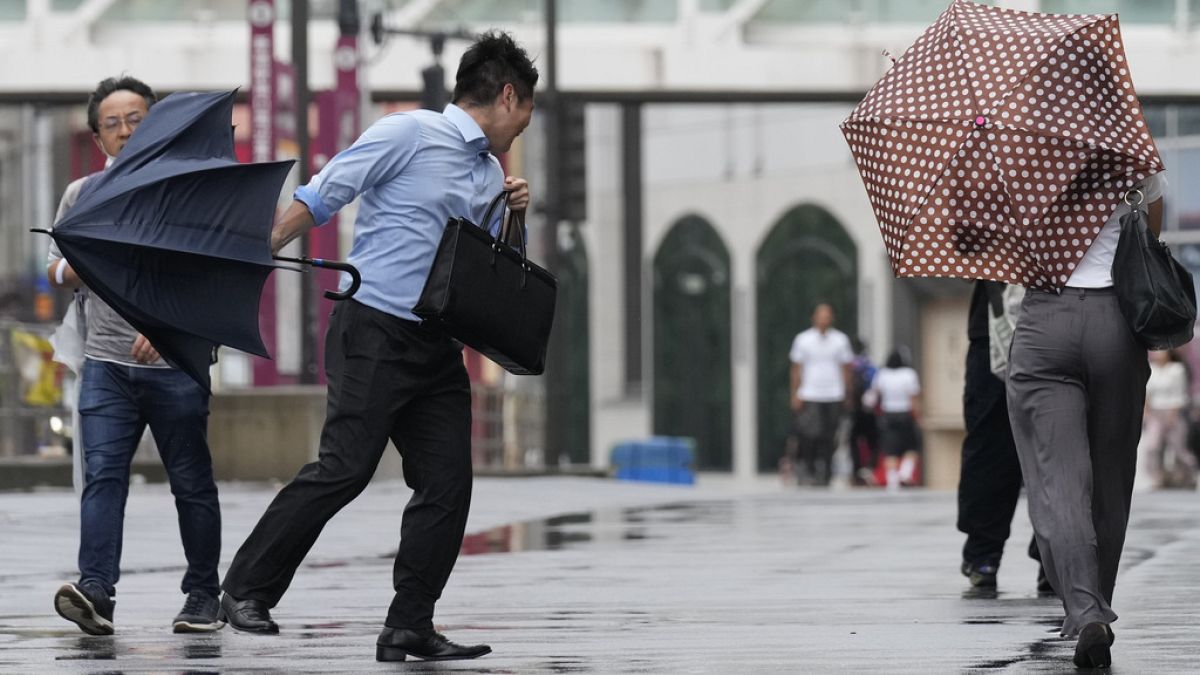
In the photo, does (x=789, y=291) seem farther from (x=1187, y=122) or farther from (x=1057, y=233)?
(x=1057, y=233)

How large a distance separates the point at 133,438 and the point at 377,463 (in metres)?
1.37

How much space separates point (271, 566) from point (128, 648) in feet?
2.25

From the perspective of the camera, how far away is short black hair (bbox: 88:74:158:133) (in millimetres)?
7961

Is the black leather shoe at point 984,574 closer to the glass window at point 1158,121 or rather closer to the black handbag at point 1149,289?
the black handbag at point 1149,289

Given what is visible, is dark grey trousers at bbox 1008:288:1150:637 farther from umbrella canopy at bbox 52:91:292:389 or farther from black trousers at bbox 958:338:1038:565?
black trousers at bbox 958:338:1038:565

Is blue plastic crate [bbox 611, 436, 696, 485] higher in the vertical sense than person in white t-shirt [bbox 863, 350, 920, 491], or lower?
lower

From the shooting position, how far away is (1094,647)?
6312 millimetres

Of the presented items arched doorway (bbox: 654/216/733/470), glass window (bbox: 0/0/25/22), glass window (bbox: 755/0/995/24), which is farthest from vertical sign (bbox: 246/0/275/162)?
arched doorway (bbox: 654/216/733/470)

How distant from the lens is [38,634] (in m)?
7.61

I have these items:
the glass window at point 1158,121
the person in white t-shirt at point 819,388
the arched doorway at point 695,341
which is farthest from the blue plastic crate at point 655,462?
the arched doorway at point 695,341

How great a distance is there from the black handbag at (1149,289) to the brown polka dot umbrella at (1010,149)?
4.4 inches

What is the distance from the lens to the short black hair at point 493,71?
269 inches

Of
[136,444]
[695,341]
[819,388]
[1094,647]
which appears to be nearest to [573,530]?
[136,444]

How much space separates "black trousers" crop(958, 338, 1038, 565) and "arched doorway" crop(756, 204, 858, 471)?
110 ft
